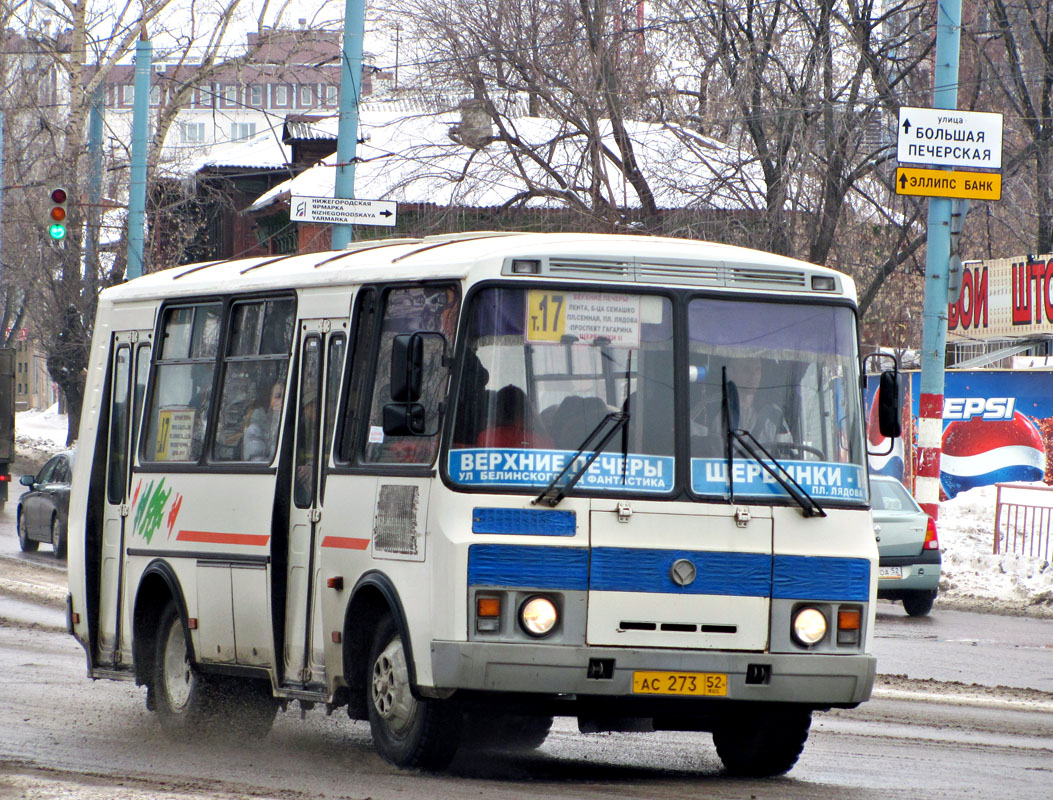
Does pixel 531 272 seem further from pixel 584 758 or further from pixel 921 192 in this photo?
pixel 921 192

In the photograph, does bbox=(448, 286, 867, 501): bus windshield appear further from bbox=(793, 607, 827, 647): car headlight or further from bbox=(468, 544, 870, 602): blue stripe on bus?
bbox=(793, 607, 827, 647): car headlight

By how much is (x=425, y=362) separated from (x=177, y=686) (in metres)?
3.41

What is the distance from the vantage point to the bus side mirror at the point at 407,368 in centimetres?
764

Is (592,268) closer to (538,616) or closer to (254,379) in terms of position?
(538,616)

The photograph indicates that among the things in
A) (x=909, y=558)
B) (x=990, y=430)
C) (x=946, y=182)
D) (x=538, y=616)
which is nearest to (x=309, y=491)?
(x=538, y=616)

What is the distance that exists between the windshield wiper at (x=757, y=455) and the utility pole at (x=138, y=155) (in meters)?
21.9

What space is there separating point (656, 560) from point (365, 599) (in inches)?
60.0

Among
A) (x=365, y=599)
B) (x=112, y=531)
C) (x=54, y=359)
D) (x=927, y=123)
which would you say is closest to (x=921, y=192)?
(x=927, y=123)

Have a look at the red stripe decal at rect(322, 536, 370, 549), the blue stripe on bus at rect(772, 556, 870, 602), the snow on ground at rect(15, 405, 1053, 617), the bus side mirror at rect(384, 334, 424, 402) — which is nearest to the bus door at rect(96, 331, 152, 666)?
the red stripe decal at rect(322, 536, 370, 549)

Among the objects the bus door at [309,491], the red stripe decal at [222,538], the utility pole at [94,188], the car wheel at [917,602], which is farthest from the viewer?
the utility pole at [94,188]

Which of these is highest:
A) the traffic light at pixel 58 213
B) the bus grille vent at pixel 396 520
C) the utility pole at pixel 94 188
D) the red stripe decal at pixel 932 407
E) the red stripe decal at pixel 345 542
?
the utility pole at pixel 94 188

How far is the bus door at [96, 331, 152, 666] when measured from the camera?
10953 millimetres

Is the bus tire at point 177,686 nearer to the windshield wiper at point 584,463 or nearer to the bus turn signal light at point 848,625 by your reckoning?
the windshield wiper at point 584,463

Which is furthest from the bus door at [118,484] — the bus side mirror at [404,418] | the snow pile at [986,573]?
the snow pile at [986,573]
